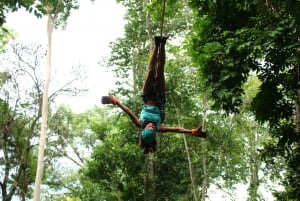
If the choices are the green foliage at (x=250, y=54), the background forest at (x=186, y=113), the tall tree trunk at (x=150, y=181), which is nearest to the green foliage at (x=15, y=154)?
the background forest at (x=186, y=113)

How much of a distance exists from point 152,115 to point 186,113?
720cm

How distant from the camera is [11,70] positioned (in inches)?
541

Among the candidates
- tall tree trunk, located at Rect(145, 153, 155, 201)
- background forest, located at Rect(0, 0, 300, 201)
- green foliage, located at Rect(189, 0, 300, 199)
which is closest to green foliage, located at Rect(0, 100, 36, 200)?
background forest, located at Rect(0, 0, 300, 201)

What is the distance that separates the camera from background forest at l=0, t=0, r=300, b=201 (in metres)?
4.87

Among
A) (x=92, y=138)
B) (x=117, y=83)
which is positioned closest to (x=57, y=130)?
(x=92, y=138)

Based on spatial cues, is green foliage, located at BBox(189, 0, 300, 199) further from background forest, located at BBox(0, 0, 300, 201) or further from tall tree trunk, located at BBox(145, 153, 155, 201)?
tall tree trunk, located at BBox(145, 153, 155, 201)

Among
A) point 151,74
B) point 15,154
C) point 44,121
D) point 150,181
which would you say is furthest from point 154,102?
point 15,154

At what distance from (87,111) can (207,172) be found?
28.1ft

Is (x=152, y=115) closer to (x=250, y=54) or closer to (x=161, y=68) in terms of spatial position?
(x=161, y=68)

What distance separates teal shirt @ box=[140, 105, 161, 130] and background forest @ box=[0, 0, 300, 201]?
0.82 metres

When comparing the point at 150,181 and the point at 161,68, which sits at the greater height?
the point at 161,68

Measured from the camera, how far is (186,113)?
1173cm

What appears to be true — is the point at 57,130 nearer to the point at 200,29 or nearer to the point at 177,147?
the point at 177,147

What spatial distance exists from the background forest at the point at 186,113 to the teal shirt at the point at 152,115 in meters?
0.82
